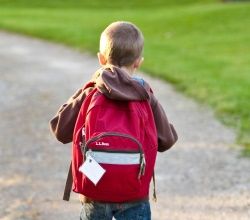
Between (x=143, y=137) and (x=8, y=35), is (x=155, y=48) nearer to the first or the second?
(x=8, y=35)

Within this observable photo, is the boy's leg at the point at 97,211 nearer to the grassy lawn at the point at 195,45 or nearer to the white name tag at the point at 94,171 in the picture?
the white name tag at the point at 94,171

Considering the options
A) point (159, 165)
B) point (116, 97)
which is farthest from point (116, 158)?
point (159, 165)

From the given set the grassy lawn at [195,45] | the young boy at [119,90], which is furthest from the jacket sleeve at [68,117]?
the grassy lawn at [195,45]

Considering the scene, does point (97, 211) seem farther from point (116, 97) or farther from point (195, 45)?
point (195, 45)

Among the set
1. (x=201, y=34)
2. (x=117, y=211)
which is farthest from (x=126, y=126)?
(x=201, y=34)

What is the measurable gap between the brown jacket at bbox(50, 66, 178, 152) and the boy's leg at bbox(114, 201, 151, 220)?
0.32 metres

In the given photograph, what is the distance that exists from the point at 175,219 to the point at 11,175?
1.68 meters

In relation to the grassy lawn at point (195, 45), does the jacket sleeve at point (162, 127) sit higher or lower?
higher

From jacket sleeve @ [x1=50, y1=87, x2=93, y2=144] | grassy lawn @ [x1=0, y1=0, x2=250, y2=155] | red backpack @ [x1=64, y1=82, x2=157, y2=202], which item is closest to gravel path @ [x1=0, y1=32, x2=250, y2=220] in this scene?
grassy lawn @ [x1=0, y1=0, x2=250, y2=155]

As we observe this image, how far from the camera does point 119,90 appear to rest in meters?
3.17

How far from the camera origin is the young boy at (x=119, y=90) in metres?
3.20

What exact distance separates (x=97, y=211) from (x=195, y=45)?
49.6ft

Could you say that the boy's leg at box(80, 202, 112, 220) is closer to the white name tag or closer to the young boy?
the young boy

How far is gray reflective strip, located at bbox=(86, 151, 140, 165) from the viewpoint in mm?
3148
